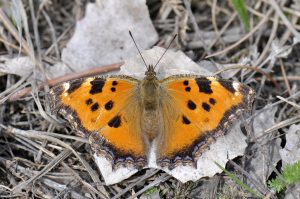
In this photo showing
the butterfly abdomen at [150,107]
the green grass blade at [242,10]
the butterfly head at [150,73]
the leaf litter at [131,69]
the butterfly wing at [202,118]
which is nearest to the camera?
the butterfly wing at [202,118]

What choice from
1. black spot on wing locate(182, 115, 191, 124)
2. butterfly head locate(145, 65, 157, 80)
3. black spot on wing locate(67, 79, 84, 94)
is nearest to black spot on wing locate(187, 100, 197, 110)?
black spot on wing locate(182, 115, 191, 124)

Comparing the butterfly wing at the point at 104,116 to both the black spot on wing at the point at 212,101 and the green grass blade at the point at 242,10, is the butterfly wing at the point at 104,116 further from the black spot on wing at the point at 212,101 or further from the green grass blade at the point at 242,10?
the green grass blade at the point at 242,10

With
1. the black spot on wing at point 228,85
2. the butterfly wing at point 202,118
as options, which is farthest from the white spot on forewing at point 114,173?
the black spot on wing at point 228,85

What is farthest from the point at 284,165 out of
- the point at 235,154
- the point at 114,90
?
the point at 114,90

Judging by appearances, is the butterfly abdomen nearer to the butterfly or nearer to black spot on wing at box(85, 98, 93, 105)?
the butterfly

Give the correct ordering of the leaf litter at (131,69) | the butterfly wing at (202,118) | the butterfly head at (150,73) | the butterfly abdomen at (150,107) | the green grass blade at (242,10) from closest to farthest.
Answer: the butterfly wing at (202,118), the butterfly abdomen at (150,107), the leaf litter at (131,69), the butterfly head at (150,73), the green grass blade at (242,10)

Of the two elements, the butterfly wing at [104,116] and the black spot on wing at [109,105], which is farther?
the black spot on wing at [109,105]

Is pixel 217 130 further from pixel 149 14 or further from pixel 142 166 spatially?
pixel 149 14
